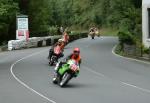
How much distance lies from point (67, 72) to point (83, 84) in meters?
1.21

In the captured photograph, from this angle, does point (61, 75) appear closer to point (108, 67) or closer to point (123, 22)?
point (108, 67)

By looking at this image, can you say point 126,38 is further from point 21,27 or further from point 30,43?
point 21,27

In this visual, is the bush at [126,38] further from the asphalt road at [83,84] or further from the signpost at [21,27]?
the signpost at [21,27]

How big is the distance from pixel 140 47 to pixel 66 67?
1571 centimetres

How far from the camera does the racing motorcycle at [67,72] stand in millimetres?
19812

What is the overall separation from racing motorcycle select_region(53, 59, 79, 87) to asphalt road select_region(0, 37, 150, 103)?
0.28 meters

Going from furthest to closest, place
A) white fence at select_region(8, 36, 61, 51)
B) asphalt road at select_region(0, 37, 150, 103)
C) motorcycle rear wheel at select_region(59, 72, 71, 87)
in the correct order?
white fence at select_region(8, 36, 61, 51) → motorcycle rear wheel at select_region(59, 72, 71, 87) → asphalt road at select_region(0, 37, 150, 103)

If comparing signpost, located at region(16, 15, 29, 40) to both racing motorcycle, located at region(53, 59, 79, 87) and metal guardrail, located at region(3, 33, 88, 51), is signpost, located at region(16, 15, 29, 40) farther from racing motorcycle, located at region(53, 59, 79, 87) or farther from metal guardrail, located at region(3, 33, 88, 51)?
racing motorcycle, located at region(53, 59, 79, 87)

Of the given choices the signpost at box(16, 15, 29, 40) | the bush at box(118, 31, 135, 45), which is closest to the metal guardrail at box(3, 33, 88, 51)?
the signpost at box(16, 15, 29, 40)

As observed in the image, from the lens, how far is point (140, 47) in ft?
115

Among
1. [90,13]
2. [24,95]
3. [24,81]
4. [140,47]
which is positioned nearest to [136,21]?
[140,47]

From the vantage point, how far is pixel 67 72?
65.4 ft

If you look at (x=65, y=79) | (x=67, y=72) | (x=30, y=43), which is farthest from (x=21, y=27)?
(x=65, y=79)

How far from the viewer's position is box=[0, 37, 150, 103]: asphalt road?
54.3 feet
